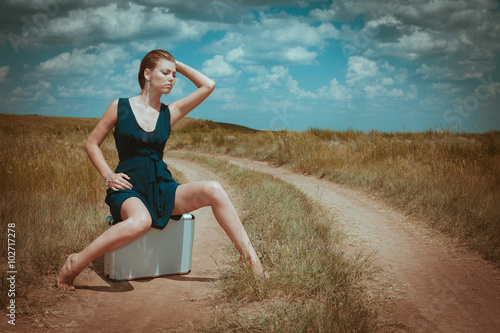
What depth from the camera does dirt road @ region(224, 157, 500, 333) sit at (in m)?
2.65

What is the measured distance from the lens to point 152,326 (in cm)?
246

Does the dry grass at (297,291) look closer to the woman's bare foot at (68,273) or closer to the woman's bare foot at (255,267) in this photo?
the woman's bare foot at (255,267)

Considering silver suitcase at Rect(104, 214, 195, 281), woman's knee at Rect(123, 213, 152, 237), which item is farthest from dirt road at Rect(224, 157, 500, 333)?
woman's knee at Rect(123, 213, 152, 237)

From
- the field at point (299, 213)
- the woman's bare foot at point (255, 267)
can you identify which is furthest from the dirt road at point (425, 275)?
the woman's bare foot at point (255, 267)

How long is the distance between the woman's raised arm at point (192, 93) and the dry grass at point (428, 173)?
336 centimetres

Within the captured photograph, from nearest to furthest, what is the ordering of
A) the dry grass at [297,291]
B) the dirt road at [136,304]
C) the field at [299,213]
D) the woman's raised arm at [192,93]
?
the dry grass at [297,291] < the dirt road at [136,304] < the field at [299,213] < the woman's raised arm at [192,93]

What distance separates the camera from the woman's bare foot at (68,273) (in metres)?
2.85

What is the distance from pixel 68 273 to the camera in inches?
113

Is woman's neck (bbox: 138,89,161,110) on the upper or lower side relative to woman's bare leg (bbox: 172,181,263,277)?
upper

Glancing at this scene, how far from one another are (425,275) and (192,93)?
9.14ft

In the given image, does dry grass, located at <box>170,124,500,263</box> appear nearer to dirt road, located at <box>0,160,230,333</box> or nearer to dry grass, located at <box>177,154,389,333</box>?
dry grass, located at <box>177,154,389,333</box>

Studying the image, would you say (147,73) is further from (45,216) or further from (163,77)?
(45,216)

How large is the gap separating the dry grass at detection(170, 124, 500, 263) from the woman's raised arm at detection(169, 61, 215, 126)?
3.36m

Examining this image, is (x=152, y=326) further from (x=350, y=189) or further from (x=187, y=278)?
(x=350, y=189)
